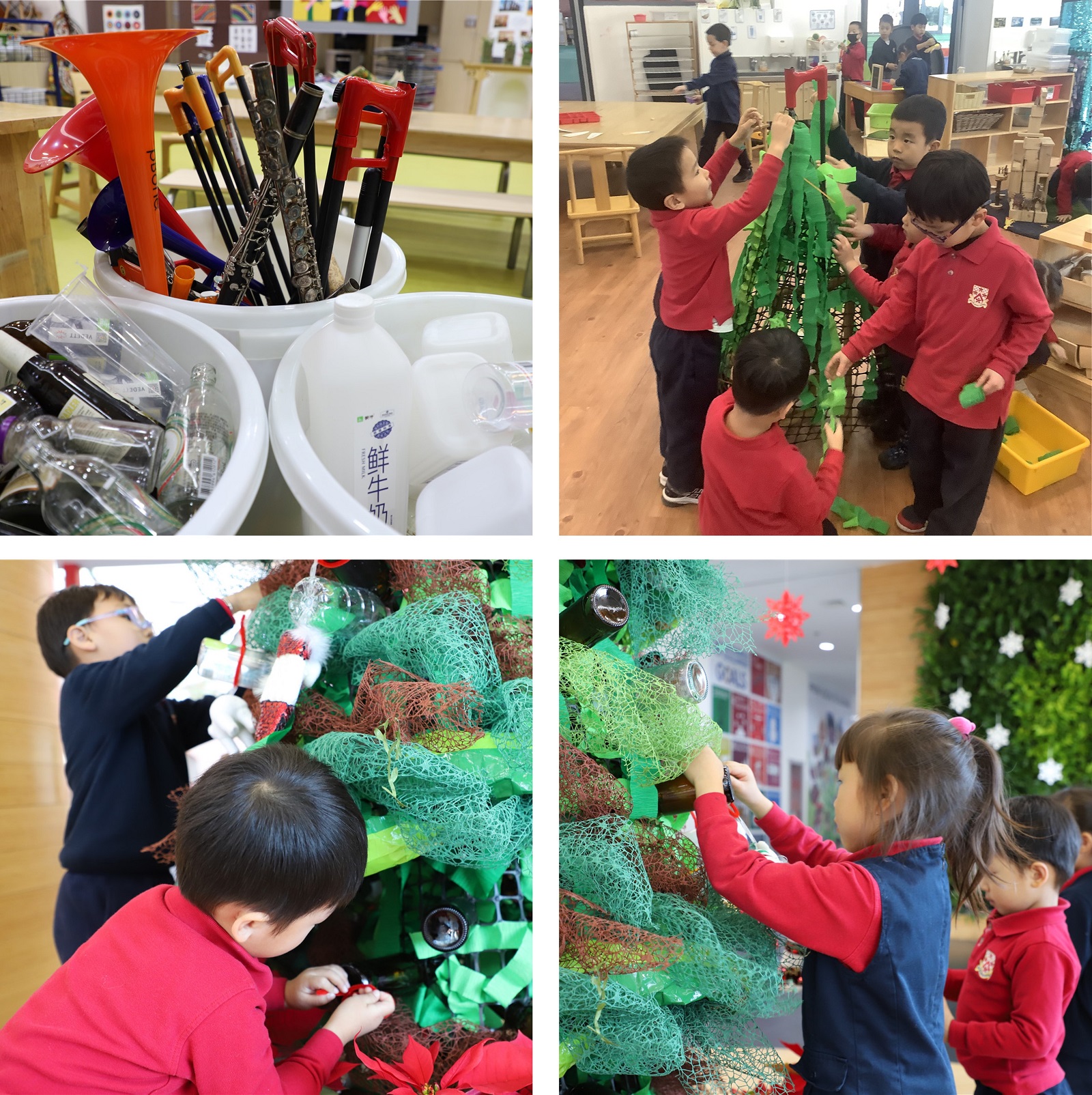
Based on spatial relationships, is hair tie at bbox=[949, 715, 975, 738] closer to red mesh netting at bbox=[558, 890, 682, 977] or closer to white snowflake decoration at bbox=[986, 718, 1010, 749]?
red mesh netting at bbox=[558, 890, 682, 977]

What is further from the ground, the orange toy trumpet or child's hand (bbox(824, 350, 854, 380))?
the orange toy trumpet

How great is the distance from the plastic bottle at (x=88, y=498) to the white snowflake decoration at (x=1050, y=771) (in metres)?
1.86

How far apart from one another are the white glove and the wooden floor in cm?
44

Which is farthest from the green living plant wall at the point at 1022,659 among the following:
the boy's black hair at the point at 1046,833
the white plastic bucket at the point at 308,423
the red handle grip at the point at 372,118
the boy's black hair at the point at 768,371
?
the red handle grip at the point at 372,118

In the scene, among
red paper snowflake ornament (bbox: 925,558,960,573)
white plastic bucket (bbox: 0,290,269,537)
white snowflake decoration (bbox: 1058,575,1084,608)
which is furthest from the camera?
red paper snowflake ornament (bbox: 925,558,960,573)

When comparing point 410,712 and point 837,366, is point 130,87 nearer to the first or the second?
point 410,712

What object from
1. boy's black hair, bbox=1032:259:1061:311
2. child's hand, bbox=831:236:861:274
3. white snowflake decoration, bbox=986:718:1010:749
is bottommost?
white snowflake decoration, bbox=986:718:1010:749

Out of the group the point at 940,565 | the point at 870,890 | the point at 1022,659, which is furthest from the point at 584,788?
the point at 1022,659

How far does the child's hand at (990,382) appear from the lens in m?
1.05

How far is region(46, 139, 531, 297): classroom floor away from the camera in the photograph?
277 centimetres

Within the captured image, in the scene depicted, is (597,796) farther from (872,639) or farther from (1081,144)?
(872,639)

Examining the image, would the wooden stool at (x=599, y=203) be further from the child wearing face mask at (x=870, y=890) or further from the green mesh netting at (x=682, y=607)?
the child wearing face mask at (x=870, y=890)

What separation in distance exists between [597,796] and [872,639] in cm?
150

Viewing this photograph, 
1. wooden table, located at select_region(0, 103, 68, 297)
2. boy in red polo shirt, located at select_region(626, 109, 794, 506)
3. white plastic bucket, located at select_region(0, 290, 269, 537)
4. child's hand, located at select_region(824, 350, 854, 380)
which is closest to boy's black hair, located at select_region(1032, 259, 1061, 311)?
child's hand, located at select_region(824, 350, 854, 380)
